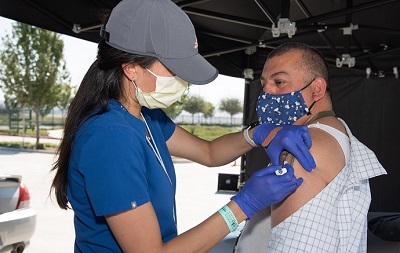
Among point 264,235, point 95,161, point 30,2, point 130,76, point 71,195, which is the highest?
point 30,2

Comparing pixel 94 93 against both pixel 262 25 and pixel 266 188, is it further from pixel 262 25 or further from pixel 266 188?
pixel 262 25

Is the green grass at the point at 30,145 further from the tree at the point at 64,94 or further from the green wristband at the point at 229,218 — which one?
the green wristband at the point at 229,218

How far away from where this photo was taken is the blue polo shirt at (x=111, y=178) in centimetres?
143

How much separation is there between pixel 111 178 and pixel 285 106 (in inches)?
33.5

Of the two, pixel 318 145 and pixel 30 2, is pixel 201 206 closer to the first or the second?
pixel 30 2

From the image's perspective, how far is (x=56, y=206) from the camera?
31.4 ft

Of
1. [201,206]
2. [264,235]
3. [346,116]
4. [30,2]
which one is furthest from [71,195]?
[201,206]

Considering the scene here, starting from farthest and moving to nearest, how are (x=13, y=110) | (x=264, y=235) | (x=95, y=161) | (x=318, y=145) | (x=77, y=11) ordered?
(x=13, y=110)
(x=77, y=11)
(x=264, y=235)
(x=318, y=145)
(x=95, y=161)

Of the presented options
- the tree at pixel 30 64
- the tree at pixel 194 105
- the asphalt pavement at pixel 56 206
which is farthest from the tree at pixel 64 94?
the tree at pixel 194 105

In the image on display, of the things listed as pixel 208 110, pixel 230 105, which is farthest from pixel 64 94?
pixel 230 105

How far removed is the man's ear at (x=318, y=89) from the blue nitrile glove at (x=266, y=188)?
0.48 m

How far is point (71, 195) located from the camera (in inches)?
64.0

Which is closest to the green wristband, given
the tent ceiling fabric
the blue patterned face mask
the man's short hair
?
the blue patterned face mask

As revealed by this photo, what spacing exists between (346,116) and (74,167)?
5.82m
